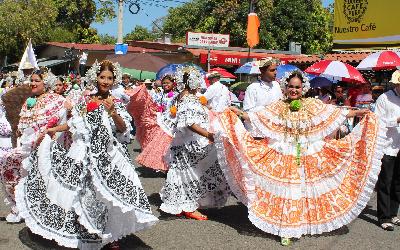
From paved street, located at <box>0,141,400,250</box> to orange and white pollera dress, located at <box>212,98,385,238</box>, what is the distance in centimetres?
20

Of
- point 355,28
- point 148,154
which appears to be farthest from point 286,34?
point 148,154

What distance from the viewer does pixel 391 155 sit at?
6113 mm

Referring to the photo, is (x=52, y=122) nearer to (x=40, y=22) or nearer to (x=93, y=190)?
(x=93, y=190)

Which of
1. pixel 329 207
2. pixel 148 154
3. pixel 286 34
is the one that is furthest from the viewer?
pixel 286 34

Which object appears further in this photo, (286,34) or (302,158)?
(286,34)

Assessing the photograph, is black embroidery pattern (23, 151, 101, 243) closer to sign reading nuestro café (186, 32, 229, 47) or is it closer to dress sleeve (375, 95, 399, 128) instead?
dress sleeve (375, 95, 399, 128)

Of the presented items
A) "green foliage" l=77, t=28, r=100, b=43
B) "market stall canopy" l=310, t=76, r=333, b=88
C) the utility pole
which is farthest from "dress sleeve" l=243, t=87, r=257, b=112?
"green foliage" l=77, t=28, r=100, b=43

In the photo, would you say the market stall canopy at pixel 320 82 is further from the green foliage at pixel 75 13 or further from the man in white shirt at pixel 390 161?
the green foliage at pixel 75 13

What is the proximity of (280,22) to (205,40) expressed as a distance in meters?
9.18

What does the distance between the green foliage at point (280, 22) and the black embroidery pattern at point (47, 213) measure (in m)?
31.9

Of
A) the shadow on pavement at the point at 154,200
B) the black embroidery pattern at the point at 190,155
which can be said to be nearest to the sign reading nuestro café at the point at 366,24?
the shadow on pavement at the point at 154,200

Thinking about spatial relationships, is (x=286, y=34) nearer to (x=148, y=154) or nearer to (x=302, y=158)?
(x=148, y=154)

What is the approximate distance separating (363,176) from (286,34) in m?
31.8

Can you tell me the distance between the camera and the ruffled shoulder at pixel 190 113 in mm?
6039
